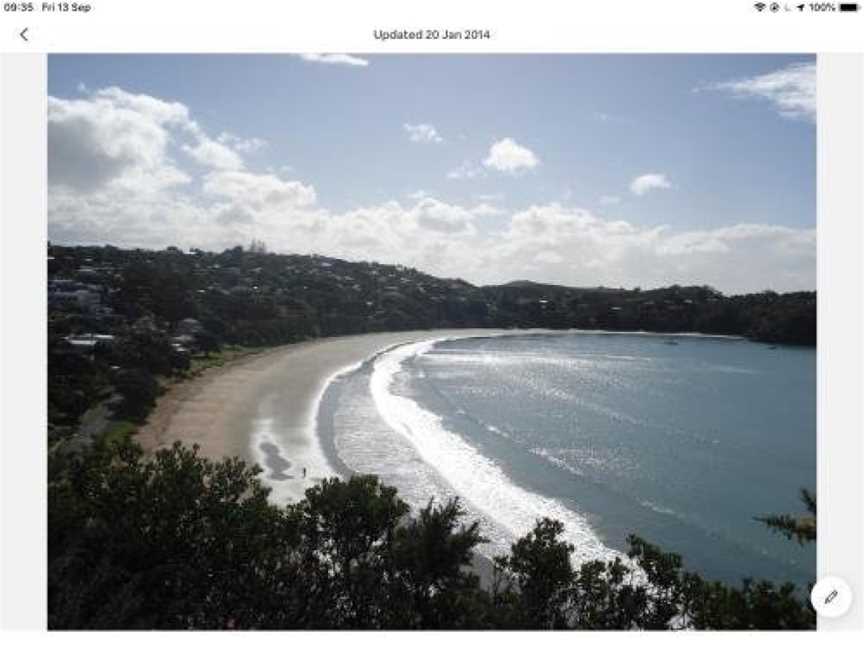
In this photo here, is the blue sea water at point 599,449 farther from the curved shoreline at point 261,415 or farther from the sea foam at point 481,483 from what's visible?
the curved shoreline at point 261,415

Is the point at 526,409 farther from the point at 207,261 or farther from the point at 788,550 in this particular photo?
the point at 207,261
